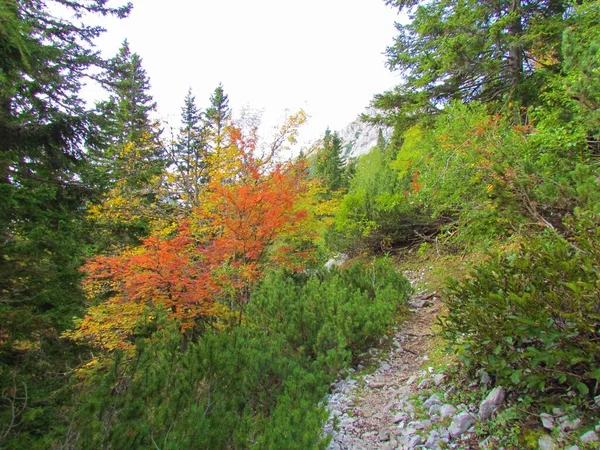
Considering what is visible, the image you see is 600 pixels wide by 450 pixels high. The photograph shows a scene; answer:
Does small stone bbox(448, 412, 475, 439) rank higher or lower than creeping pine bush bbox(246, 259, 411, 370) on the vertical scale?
lower

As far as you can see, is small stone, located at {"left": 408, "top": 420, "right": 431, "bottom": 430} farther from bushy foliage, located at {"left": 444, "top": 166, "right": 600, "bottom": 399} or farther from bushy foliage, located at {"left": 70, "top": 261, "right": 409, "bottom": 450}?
bushy foliage, located at {"left": 70, "top": 261, "right": 409, "bottom": 450}

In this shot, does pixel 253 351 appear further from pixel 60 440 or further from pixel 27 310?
pixel 27 310

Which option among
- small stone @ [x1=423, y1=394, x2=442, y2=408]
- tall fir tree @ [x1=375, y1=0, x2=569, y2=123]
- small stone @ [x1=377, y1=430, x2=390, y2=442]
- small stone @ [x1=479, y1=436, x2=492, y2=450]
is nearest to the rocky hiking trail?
small stone @ [x1=377, y1=430, x2=390, y2=442]

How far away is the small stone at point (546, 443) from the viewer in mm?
1876

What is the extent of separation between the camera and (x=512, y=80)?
282 inches

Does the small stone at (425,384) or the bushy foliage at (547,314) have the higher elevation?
the bushy foliage at (547,314)

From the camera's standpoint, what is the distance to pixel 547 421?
6.61 feet

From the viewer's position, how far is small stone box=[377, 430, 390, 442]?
109 inches

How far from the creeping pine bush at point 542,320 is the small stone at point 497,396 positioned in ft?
0.41

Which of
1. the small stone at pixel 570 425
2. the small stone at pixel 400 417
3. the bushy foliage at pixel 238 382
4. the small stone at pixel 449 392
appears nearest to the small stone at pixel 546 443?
the small stone at pixel 570 425

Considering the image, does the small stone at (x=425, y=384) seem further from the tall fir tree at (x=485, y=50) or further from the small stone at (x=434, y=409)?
the tall fir tree at (x=485, y=50)

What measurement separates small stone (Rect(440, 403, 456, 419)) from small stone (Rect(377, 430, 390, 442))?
1.70 ft

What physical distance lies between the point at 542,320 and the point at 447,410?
1.27m

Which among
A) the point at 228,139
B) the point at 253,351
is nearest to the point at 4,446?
the point at 253,351
